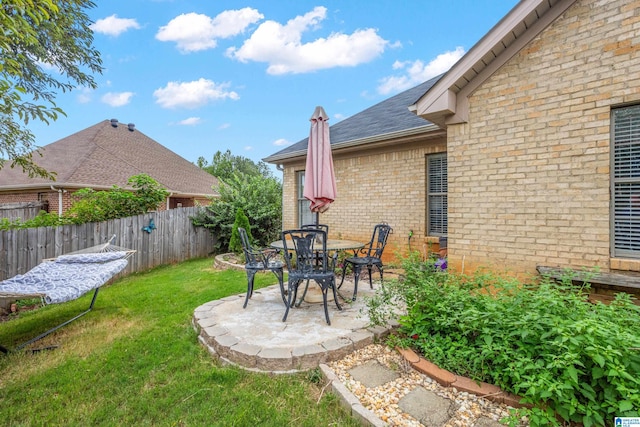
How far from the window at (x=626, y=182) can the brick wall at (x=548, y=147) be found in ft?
0.46

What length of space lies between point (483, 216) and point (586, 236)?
1.08 metres

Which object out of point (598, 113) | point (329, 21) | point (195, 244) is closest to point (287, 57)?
point (329, 21)

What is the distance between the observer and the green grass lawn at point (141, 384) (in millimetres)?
2123

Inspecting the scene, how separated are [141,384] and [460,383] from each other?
2622mm

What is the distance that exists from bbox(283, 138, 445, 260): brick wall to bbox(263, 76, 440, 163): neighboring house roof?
41cm

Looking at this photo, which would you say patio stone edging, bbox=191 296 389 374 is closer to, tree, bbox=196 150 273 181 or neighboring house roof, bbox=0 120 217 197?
neighboring house roof, bbox=0 120 217 197

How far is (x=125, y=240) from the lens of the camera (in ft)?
23.9

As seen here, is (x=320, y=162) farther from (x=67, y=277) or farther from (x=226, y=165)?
(x=226, y=165)

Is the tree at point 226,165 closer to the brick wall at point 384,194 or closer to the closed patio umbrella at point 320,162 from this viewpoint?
the brick wall at point 384,194

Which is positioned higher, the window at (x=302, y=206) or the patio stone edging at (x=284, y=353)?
the window at (x=302, y=206)

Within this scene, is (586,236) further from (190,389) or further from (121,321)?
(121,321)

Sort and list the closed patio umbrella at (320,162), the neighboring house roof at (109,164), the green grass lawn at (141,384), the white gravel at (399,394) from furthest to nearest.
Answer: the neighboring house roof at (109,164) → the closed patio umbrella at (320,162) → the green grass lawn at (141,384) → the white gravel at (399,394)

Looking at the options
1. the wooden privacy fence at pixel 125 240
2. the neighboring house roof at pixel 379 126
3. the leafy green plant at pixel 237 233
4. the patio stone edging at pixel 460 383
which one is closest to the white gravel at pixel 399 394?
the patio stone edging at pixel 460 383

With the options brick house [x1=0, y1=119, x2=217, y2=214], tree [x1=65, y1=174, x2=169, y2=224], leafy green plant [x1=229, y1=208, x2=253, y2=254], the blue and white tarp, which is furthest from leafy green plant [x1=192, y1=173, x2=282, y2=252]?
the blue and white tarp
